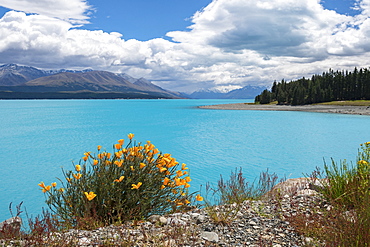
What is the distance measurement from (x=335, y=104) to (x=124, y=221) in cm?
10981

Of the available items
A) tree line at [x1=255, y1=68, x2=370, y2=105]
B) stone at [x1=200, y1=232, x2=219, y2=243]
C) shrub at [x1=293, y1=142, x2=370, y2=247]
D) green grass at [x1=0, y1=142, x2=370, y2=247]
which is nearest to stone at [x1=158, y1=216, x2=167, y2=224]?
green grass at [x1=0, y1=142, x2=370, y2=247]

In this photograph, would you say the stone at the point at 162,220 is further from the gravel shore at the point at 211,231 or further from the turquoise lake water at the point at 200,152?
the turquoise lake water at the point at 200,152

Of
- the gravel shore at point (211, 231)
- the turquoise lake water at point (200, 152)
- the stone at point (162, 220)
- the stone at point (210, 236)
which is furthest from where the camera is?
the turquoise lake water at point (200, 152)

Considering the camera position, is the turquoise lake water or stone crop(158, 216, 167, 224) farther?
the turquoise lake water

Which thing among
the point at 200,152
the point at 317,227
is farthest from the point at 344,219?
the point at 200,152

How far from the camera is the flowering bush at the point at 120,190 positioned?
5.75m

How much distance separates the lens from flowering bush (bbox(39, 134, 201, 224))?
575 cm

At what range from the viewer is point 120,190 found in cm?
571

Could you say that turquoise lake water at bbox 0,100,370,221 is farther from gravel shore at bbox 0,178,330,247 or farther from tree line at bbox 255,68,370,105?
tree line at bbox 255,68,370,105

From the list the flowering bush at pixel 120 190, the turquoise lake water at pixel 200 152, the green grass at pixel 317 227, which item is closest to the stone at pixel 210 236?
the green grass at pixel 317 227

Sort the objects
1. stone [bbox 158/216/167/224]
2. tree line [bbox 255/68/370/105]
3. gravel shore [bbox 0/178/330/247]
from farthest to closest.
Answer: tree line [bbox 255/68/370/105] < stone [bbox 158/216/167/224] < gravel shore [bbox 0/178/330/247]

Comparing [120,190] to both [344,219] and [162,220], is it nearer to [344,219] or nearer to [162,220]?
[162,220]

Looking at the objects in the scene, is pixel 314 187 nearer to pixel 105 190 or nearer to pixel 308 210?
pixel 308 210

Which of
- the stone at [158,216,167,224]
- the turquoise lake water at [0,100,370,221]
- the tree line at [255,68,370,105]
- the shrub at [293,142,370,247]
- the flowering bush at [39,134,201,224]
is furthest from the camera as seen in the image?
A: the tree line at [255,68,370,105]
